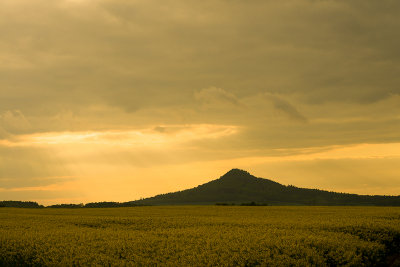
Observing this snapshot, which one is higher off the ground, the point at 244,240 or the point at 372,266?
the point at 244,240

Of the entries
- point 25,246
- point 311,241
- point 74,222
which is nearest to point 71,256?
point 25,246

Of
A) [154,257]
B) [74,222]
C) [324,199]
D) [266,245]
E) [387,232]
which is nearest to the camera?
[154,257]

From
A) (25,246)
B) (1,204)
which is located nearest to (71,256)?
(25,246)

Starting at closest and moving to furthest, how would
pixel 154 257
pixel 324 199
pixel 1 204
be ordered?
pixel 154 257, pixel 1 204, pixel 324 199

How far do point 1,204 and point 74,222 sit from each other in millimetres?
59111

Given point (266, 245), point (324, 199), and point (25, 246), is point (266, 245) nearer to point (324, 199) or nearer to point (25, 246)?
point (25, 246)

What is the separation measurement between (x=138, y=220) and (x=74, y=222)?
6111 mm

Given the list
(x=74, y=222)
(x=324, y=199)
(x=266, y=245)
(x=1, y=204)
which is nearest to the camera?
(x=266, y=245)

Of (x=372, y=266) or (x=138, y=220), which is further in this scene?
(x=138, y=220)

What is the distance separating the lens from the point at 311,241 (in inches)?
891

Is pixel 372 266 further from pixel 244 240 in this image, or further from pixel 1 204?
pixel 1 204

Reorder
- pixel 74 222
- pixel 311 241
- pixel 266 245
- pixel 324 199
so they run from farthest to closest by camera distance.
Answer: pixel 324 199 < pixel 74 222 < pixel 311 241 < pixel 266 245

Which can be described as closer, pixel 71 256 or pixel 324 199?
pixel 71 256

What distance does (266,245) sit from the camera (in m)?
21.2
